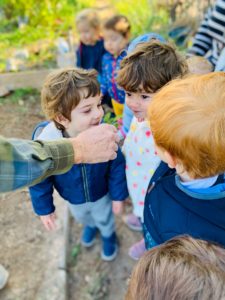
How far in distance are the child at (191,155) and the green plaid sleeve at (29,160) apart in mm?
395

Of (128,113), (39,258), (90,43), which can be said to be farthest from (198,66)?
(90,43)

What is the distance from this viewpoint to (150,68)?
1674mm

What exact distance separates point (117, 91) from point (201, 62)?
2.71 feet

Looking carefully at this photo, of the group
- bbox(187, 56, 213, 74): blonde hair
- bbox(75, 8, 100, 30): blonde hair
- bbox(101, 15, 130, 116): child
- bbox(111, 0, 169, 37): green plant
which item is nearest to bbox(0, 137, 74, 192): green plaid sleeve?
bbox(187, 56, 213, 74): blonde hair

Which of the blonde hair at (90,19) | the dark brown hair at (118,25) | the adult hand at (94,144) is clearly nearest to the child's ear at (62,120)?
the adult hand at (94,144)

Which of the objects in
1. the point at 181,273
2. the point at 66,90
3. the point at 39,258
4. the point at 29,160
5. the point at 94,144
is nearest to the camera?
the point at 181,273

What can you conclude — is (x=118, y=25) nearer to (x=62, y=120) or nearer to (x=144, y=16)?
(x=62, y=120)

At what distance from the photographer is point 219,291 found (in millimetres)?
829

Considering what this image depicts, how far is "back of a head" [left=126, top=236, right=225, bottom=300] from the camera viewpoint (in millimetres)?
836

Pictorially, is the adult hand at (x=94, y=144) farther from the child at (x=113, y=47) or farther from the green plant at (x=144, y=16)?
the green plant at (x=144, y=16)

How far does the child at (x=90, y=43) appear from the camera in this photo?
3.65m

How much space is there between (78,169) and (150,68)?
63 cm

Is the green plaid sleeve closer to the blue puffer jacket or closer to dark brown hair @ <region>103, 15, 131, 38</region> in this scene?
the blue puffer jacket

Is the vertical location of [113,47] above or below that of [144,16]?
above
